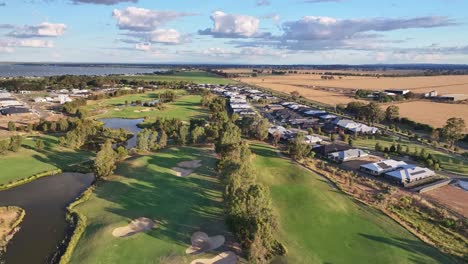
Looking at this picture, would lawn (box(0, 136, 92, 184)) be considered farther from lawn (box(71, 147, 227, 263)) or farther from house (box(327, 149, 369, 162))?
house (box(327, 149, 369, 162))

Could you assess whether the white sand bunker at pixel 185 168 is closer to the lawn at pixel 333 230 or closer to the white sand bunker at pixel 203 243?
the lawn at pixel 333 230

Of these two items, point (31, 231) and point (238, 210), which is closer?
point (238, 210)

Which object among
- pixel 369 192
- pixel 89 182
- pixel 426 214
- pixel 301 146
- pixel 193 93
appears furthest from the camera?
pixel 193 93

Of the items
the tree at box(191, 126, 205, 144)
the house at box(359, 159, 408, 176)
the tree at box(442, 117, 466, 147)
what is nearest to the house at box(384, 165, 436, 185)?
the house at box(359, 159, 408, 176)

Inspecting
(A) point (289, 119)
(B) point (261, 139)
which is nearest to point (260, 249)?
(B) point (261, 139)

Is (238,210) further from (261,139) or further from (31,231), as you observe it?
(261,139)

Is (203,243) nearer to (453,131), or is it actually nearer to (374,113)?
(453,131)
